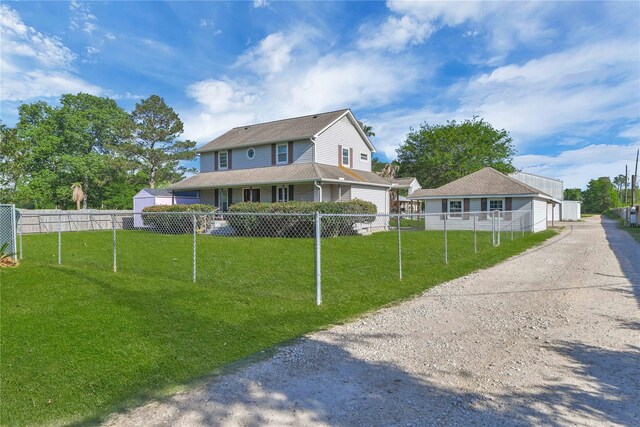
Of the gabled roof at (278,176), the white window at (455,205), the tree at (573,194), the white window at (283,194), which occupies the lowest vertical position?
the white window at (455,205)

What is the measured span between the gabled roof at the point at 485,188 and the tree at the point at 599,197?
193ft

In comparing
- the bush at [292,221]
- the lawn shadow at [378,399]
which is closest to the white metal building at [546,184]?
the bush at [292,221]

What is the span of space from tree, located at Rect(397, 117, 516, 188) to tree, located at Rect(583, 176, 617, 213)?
44.2 metres

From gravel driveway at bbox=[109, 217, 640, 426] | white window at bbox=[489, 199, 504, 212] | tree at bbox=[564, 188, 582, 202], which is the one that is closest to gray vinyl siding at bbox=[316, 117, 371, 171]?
white window at bbox=[489, 199, 504, 212]

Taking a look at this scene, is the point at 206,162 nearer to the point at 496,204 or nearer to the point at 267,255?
the point at 267,255

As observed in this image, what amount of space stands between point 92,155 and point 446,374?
4940 cm

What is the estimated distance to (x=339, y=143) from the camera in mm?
23922

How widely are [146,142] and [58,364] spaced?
4347cm

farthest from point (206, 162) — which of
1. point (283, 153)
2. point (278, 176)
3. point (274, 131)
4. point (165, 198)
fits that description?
point (278, 176)

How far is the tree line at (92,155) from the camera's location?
1630 inches

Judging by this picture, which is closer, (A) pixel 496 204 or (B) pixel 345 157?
(A) pixel 496 204

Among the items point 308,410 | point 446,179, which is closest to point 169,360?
point 308,410

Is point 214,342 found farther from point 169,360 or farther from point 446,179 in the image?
point 446,179

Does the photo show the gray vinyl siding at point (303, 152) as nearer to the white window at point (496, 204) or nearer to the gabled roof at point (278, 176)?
the gabled roof at point (278, 176)
